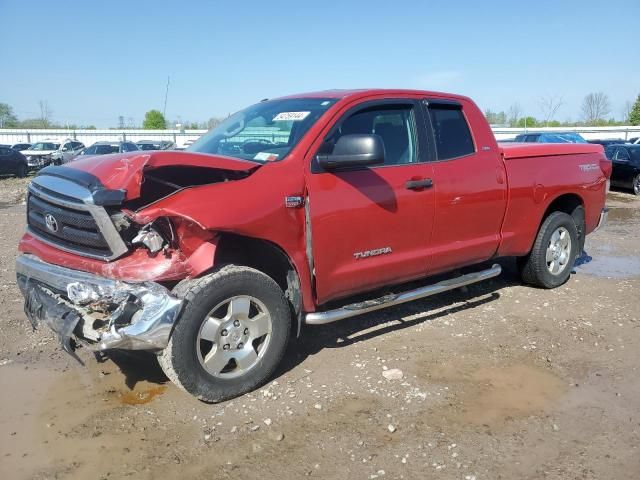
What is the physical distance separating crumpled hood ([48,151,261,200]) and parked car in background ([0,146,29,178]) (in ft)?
75.1

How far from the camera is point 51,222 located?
11.6ft

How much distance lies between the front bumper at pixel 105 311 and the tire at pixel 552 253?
3919 mm

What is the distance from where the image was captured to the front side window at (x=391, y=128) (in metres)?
4.05

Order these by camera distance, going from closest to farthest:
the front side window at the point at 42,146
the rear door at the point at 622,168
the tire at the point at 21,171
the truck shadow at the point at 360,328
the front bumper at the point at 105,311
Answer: the front bumper at the point at 105,311 → the truck shadow at the point at 360,328 → the rear door at the point at 622,168 → the tire at the point at 21,171 → the front side window at the point at 42,146

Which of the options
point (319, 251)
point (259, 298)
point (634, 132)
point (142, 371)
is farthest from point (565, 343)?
point (634, 132)

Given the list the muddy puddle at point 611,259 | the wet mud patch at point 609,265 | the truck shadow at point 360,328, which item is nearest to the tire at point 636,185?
the muddy puddle at point 611,259

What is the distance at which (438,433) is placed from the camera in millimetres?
3125

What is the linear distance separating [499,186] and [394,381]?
2092 millimetres

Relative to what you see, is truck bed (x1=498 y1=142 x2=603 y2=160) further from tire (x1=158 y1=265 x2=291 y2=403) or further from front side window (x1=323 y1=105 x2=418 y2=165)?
tire (x1=158 y1=265 x2=291 y2=403)

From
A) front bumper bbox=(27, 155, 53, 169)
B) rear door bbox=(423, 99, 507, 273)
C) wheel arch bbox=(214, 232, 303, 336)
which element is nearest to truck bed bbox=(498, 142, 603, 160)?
rear door bbox=(423, 99, 507, 273)

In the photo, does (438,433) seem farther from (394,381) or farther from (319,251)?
(319,251)

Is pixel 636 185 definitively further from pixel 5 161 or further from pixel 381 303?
pixel 5 161

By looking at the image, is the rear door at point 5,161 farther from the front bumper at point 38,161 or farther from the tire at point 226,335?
the tire at point 226,335

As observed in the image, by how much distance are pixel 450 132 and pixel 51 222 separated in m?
3.17
